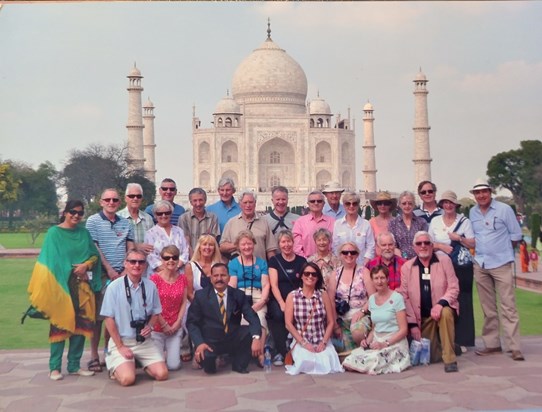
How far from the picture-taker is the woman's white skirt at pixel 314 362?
12.2ft

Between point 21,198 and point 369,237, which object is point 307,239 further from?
point 21,198

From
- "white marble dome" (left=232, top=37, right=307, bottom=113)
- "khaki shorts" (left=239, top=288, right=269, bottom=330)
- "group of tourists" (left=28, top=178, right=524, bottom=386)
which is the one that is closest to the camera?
"group of tourists" (left=28, top=178, right=524, bottom=386)

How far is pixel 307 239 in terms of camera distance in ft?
14.6

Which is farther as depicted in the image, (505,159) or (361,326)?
(505,159)

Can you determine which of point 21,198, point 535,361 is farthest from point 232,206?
point 21,198

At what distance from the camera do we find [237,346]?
150 inches

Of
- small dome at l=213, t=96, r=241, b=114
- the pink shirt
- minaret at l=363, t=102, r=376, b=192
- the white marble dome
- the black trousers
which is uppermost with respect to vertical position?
the white marble dome

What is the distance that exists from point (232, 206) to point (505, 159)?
14.0 meters

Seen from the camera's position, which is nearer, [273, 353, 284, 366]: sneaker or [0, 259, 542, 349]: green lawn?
[273, 353, 284, 366]: sneaker

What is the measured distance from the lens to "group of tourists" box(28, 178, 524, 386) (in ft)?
12.2

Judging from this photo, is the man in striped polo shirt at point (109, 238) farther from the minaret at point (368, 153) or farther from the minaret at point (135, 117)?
the minaret at point (368, 153)

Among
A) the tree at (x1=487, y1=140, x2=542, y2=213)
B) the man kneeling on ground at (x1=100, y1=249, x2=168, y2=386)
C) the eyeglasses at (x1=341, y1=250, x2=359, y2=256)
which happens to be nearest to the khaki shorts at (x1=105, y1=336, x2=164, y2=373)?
the man kneeling on ground at (x1=100, y1=249, x2=168, y2=386)

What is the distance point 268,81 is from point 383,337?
30385 millimetres

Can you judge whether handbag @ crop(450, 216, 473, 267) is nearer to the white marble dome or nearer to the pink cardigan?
the pink cardigan
